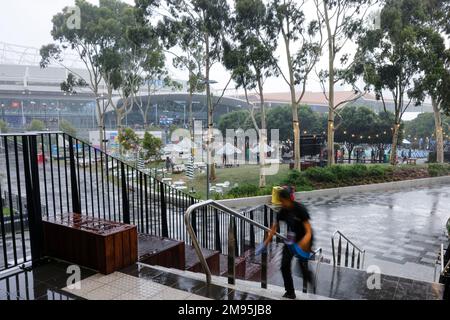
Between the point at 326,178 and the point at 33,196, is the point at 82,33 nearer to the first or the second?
the point at 326,178

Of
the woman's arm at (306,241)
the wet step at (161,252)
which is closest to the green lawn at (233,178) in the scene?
the wet step at (161,252)

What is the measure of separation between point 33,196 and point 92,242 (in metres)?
0.96

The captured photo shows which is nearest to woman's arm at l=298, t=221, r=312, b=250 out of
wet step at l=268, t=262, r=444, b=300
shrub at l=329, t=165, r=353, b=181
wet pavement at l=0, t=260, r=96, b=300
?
wet step at l=268, t=262, r=444, b=300

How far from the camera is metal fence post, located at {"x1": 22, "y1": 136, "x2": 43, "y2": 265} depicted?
12.9ft

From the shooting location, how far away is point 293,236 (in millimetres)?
3783

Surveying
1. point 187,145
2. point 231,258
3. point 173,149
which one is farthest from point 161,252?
point 173,149

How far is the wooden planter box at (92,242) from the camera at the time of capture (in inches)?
148

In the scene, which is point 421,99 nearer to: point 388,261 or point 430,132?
point 388,261

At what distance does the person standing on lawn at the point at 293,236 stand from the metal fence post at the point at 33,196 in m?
2.68

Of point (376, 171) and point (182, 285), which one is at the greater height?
point (182, 285)

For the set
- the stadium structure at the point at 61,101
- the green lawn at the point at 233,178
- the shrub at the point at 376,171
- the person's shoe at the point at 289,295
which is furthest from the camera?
the stadium structure at the point at 61,101

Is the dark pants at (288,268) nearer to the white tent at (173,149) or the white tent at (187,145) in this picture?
the white tent at (187,145)

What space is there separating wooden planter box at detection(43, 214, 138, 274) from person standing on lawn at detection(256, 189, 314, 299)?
1617 millimetres
